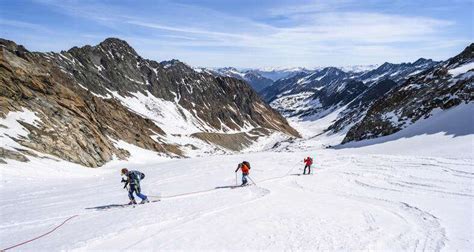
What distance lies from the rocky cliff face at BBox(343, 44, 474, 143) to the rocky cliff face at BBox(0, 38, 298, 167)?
4302cm

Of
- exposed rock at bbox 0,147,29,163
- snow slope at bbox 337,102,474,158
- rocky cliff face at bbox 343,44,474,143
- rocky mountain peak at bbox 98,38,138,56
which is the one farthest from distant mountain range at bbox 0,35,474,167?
snow slope at bbox 337,102,474,158

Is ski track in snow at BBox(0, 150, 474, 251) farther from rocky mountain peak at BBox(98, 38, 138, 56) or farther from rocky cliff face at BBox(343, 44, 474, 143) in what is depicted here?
rocky mountain peak at BBox(98, 38, 138, 56)

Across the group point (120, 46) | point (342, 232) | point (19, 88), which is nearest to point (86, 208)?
point (342, 232)

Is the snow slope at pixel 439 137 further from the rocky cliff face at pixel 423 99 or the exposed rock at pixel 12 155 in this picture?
the exposed rock at pixel 12 155

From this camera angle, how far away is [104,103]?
90.4 m

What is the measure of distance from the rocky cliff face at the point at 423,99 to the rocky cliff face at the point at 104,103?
43.0 meters

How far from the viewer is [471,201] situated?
17.4 meters

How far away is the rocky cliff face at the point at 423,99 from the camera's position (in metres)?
56.0

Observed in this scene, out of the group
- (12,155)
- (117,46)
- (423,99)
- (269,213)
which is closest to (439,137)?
(423,99)

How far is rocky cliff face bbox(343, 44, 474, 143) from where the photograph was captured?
56.0 m

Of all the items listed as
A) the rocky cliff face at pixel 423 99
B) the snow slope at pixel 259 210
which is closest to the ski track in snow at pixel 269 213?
the snow slope at pixel 259 210

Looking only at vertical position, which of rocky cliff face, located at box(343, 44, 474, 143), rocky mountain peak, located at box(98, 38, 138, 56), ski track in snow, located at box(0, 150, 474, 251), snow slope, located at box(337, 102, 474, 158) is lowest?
ski track in snow, located at box(0, 150, 474, 251)

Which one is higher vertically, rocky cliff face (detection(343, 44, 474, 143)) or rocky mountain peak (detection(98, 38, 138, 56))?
rocky mountain peak (detection(98, 38, 138, 56))

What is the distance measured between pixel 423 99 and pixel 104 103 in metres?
68.5
